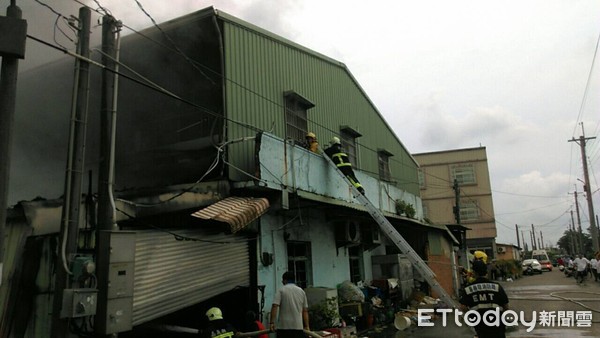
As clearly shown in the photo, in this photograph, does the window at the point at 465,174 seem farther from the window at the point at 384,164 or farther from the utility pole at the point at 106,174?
the utility pole at the point at 106,174

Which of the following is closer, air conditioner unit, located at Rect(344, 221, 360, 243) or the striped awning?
the striped awning

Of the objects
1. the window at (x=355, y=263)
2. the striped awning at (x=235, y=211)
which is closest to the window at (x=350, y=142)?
the window at (x=355, y=263)

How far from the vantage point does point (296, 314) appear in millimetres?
7066

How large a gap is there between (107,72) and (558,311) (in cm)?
1363

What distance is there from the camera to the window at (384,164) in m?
18.7

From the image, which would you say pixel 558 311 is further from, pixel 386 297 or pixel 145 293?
pixel 145 293

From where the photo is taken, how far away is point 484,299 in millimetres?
6441

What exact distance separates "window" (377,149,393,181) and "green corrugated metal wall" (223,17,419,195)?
0.35 m

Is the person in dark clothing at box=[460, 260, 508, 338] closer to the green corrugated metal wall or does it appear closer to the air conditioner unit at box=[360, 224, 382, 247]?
the green corrugated metal wall

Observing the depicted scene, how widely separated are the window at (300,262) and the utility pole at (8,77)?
6980 mm

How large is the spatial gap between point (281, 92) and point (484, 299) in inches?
291

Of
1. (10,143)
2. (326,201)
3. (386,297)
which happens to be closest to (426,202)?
(386,297)

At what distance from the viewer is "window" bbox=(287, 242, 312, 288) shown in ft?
35.9

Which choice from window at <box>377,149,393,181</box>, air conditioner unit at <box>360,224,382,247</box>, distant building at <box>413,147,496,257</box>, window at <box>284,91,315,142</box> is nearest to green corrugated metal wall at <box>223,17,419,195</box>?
window at <box>284,91,315,142</box>
